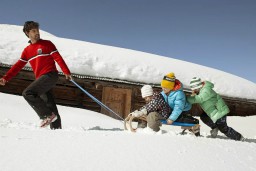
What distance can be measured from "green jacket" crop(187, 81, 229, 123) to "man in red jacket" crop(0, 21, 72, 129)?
2.03 metres

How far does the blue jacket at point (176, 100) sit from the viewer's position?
4.40m

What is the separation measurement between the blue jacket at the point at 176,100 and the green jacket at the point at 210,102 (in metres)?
0.28

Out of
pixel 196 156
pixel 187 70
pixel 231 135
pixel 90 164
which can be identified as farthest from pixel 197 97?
pixel 187 70

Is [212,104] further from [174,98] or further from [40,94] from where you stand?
[40,94]

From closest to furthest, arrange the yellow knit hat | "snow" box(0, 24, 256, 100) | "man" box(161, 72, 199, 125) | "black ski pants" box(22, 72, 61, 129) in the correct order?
"black ski pants" box(22, 72, 61, 129)
"man" box(161, 72, 199, 125)
the yellow knit hat
"snow" box(0, 24, 256, 100)

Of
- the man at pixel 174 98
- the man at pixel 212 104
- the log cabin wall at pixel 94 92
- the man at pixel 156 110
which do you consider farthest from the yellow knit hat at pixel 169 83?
the log cabin wall at pixel 94 92

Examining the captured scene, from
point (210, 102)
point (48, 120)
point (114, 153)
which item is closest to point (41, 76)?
point (48, 120)

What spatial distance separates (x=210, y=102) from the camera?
4.74 metres

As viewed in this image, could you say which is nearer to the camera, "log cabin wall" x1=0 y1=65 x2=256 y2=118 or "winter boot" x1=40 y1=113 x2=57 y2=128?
"winter boot" x1=40 y1=113 x2=57 y2=128

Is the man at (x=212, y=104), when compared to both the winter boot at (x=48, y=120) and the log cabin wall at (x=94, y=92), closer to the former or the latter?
the winter boot at (x=48, y=120)

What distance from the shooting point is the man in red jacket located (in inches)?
170

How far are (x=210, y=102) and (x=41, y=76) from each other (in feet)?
8.61

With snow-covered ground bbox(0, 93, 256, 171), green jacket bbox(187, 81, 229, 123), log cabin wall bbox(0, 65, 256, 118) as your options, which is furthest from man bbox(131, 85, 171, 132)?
log cabin wall bbox(0, 65, 256, 118)

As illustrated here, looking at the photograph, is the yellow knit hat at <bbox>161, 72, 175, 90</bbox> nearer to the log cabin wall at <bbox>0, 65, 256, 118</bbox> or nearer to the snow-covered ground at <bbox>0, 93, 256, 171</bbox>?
the snow-covered ground at <bbox>0, 93, 256, 171</bbox>
